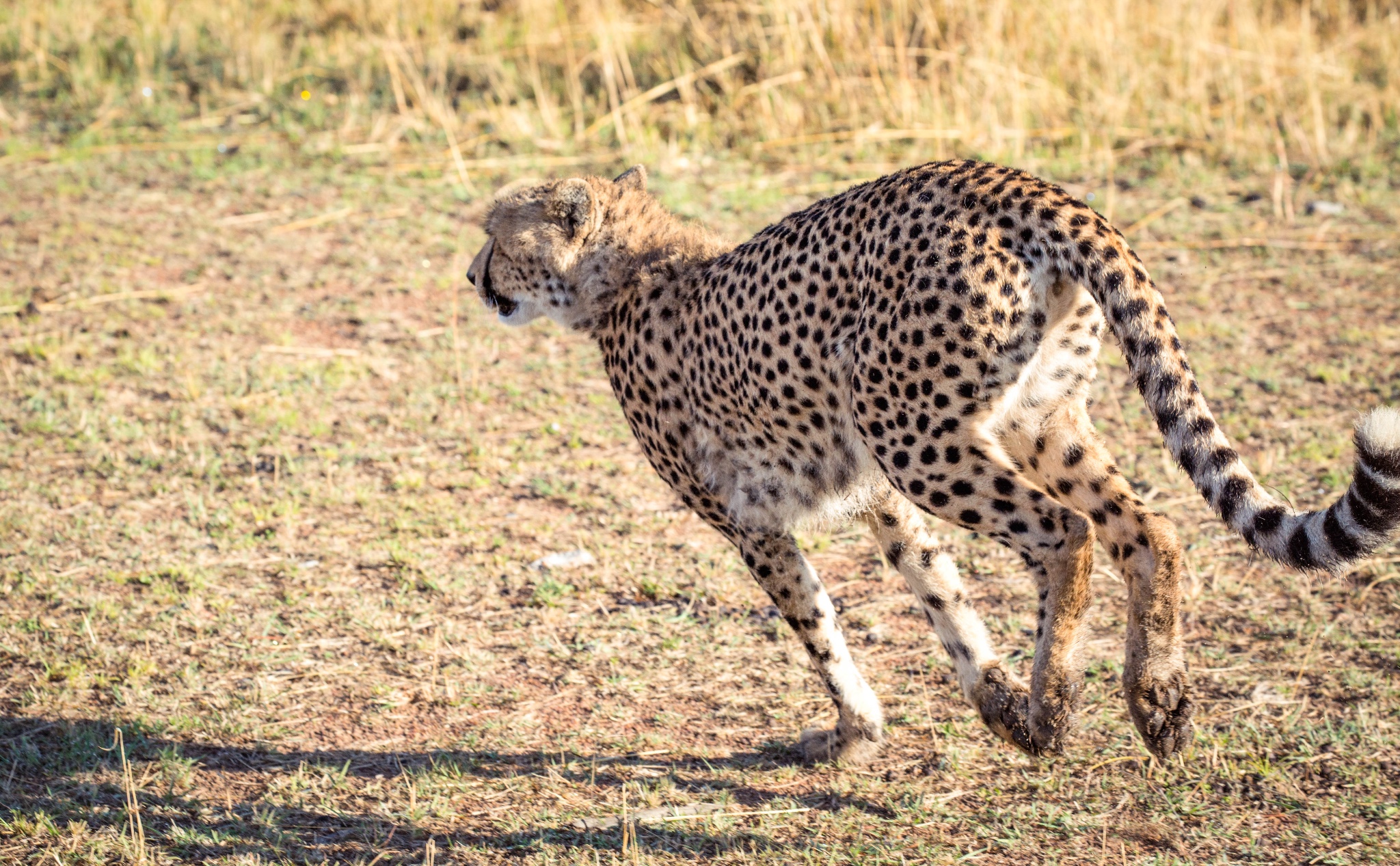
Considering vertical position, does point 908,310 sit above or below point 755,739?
above

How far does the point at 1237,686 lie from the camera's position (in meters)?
3.45

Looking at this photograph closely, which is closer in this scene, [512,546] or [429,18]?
[512,546]

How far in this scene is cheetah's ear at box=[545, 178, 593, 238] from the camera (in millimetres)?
3607

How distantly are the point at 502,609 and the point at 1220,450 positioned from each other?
220 cm

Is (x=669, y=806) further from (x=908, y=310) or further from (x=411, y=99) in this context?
(x=411, y=99)

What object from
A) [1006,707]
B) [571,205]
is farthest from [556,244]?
[1006,707]

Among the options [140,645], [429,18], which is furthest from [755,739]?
[429,18]

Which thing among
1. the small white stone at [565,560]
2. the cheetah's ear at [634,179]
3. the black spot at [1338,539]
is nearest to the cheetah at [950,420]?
the black spot at [1338,539]

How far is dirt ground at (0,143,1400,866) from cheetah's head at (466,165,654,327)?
2.92 feet

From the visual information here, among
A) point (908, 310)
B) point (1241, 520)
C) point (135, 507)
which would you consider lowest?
point (135, 507)

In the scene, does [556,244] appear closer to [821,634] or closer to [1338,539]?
[821,634]

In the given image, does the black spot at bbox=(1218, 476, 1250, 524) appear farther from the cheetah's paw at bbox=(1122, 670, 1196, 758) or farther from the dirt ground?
the dirt ground

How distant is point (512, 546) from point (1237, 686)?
2.18 meters

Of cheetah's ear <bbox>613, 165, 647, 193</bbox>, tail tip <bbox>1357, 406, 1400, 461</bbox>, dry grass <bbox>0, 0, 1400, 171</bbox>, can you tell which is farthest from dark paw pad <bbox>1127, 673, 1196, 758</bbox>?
dry grass <bbox>0, 0, 1400, 171</bbox>
